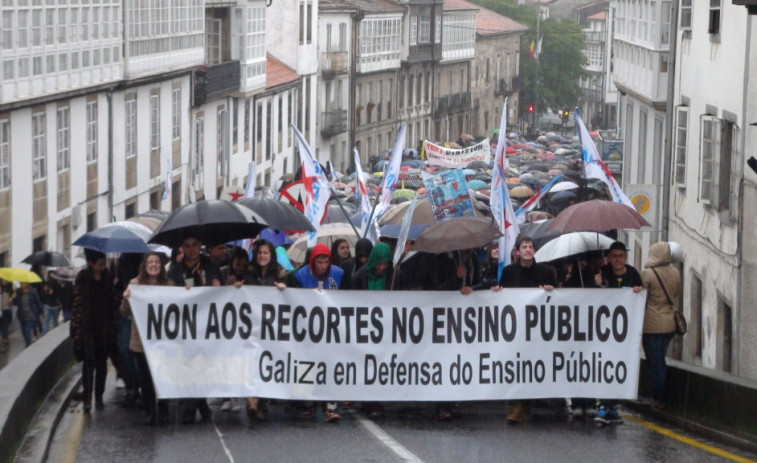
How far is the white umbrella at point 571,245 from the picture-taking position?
1689 centimetres

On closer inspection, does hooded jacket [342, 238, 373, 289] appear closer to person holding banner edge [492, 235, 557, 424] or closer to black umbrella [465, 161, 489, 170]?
person holding banner edge [492, 235, 557, 424]

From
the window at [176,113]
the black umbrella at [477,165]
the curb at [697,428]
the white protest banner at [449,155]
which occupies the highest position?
the curb at [697,428]

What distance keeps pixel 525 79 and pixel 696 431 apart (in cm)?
11650

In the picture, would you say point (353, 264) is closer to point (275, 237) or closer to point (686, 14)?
point (275, 237)

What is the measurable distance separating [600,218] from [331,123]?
61852mm

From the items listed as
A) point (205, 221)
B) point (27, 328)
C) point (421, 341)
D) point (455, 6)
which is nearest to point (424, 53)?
point (455, 6)

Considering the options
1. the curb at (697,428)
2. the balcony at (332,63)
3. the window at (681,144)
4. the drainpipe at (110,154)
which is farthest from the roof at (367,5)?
the curb at (697,428)

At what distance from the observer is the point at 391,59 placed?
8981 cm

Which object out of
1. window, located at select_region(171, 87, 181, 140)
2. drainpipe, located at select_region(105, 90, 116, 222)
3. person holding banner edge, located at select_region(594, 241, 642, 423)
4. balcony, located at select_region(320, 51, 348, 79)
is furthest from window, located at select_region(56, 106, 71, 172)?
balcony, located at select_region(320, 51, 348, 79)

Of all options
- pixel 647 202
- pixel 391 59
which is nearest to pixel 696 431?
pixel 647 202

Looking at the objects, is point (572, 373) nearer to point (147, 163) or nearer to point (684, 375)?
point (684, 375)

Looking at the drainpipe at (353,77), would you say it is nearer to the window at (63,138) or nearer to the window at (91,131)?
the window at (91,131)

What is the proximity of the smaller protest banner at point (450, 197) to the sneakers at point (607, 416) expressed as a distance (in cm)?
221

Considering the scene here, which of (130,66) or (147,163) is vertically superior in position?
(130,66)
